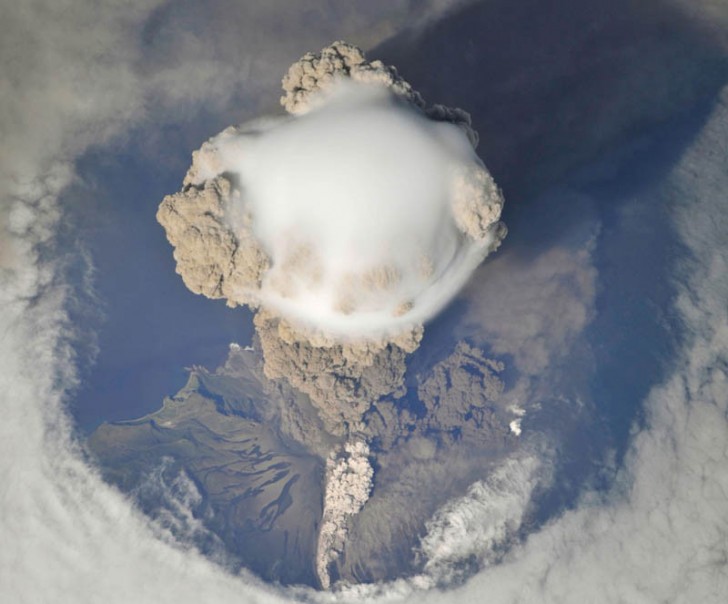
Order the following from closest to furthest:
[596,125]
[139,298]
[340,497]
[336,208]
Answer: [336,208]
[340,497]
[139,298]
[596,125]

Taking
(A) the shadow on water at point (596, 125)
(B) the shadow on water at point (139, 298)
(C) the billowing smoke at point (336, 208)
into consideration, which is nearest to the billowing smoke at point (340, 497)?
(A) the shadow on water at point (596, 125)

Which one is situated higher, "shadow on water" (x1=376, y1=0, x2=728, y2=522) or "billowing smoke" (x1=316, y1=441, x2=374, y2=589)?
"shadow on water" (x1=376, y1=0, x2=728, y2=522)

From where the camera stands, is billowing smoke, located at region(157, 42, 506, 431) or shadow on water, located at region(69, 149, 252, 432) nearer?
billowing smoke, located at region(157, 42, 506, 431)

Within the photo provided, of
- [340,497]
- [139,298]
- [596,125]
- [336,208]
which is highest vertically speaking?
[596,125]

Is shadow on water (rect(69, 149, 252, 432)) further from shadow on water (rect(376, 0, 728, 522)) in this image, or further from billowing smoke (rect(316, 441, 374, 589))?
shadow on water (rect(376, 0, 728, 522))

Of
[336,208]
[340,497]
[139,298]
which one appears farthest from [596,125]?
[139,298]

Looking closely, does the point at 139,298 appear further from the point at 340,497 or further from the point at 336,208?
the point at 340,497

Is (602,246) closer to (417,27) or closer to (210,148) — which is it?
(417,27)

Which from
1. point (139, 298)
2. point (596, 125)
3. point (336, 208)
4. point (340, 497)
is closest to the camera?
point (336, 208)

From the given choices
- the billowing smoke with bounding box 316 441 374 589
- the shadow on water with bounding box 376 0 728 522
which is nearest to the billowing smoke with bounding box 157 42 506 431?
the shadow on water with bounding box 376 0 728 522

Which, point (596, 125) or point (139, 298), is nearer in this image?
point (139, 298)
